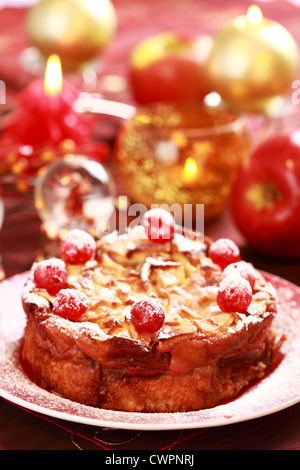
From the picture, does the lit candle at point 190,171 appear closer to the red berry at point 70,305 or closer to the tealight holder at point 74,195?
the tealight holder at point 74,195

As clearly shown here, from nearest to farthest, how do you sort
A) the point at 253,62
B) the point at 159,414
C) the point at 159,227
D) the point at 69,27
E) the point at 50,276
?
the point at 159,414
the point at 50,276
the point at 159,227
the point at 253,62
the point at 69,27

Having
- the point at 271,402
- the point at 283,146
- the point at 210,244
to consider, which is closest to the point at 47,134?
the point at 283,146

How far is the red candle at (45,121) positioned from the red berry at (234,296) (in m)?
0.96

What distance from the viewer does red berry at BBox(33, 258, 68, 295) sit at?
4.01 feet

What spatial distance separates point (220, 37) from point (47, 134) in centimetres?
53

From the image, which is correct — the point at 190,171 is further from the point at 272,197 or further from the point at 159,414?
the point at 159,414

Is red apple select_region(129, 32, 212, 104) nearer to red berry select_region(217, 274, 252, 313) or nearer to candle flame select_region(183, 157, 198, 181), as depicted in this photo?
candle flame select_region(183, 157, 198, 181)

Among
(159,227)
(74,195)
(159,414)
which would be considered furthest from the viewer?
(74,195)

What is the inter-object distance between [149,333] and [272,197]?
0.73 m

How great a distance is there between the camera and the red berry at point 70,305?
45.1 inches

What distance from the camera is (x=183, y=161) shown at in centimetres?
180

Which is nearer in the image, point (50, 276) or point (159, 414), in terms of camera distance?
point (159, 414)

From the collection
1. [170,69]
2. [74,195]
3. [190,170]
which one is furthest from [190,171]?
[170,69]
